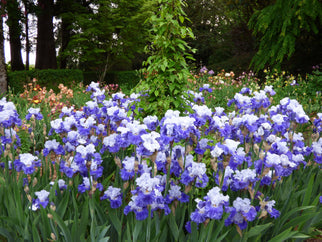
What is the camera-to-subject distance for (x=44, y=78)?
11.5 meters

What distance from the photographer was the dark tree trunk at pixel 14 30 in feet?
34.4

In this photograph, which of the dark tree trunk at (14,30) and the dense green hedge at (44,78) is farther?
the dense green hedge at (44,78)

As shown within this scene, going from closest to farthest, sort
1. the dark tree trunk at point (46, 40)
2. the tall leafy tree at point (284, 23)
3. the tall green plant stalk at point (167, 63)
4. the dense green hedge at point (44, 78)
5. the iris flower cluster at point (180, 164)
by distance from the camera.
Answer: the iris flower cluster at point (180, 164) → the tall green plant stalk at point (167, 63) → the tall leafy tree at point (284, 23) → the dense green hedge at point (44, 78) → the dark tree trunk at point (46, 40)

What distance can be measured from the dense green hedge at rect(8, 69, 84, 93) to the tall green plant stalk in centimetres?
822

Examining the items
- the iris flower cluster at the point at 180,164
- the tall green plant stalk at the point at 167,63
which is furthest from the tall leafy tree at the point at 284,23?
the iris flower cluster at the point at 180,164

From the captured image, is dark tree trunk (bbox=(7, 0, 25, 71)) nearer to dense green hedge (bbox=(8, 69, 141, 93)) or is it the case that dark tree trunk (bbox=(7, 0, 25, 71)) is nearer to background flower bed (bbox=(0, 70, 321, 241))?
dense green hedge (bbox=(8, 69, 141, 93))

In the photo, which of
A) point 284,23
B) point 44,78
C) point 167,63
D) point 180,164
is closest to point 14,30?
point 44,78

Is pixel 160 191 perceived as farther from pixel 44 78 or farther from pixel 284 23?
pixel 44 78

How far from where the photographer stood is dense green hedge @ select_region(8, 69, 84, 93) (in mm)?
10641

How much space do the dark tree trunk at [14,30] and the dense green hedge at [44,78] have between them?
1697 millimetres

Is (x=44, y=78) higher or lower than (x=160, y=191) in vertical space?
higher

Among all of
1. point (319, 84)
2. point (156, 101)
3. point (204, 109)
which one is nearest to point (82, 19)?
Result: point (319, 84)

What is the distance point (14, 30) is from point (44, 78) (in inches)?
81.2

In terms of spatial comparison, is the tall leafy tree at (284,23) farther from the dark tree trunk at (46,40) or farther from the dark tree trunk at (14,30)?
the dark tree trunk at (46,40)
